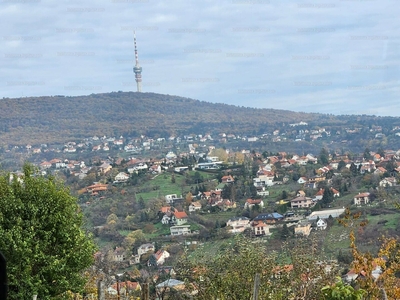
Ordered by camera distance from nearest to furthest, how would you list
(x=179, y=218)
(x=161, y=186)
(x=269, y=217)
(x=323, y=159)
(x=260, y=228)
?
(x=260, y=228) < (x=269, y=217) < (x=179, y=218) < (x=161, y=186) < (x=323, y=159)

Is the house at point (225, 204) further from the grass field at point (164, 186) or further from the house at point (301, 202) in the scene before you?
the grass field at point (164, 186)

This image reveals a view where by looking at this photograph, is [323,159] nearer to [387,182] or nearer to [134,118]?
[387,182]

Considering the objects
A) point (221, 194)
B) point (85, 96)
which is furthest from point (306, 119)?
point (221, 194)

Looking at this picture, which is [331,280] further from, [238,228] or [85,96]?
[85,96]

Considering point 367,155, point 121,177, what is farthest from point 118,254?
point 367,155

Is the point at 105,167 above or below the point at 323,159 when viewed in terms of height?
above

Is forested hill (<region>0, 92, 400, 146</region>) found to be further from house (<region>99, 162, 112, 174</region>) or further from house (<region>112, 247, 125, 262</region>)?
house (<region>112, 247, 125, 262</region>)

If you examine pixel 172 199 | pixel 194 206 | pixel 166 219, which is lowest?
pixel 166 219

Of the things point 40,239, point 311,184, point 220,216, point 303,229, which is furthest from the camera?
point 311,184
